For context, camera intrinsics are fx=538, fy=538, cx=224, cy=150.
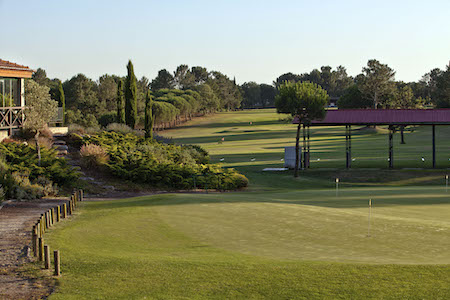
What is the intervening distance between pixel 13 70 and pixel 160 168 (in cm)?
1158

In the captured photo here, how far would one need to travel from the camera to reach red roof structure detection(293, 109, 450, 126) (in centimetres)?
4419

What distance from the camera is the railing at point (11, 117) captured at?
113ft

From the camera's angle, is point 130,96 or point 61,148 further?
point 130,96

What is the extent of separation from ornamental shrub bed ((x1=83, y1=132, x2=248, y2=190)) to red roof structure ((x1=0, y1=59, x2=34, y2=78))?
6.02m

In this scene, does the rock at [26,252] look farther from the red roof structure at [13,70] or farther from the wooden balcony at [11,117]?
the red roof structure at [13,70]

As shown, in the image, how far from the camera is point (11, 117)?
116 feet

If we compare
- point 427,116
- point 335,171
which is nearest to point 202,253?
point 335,171

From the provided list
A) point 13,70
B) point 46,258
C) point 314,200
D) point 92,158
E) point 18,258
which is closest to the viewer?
point 46,258

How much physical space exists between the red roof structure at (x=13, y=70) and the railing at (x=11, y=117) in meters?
2.14

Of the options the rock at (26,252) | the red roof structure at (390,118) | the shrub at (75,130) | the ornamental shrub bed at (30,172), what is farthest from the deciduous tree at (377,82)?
the rock at (26,252)

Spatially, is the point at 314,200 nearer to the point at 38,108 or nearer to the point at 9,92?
the point at 38,108

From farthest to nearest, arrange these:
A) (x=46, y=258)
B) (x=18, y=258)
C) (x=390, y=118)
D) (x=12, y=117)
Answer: (x=390, y=118) < (x=12, y=117) < (x=18, y=258) < (x=46, y=258)

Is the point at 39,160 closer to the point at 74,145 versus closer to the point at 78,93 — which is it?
the point at 74,145

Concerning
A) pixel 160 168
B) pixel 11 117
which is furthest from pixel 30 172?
pixel 11 117
